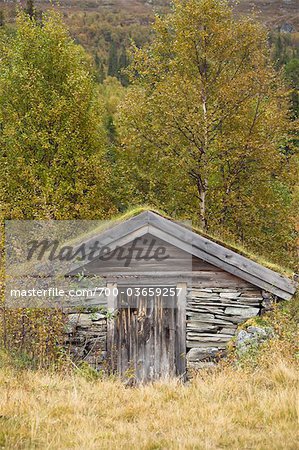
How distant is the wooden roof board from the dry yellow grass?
268 centimetres

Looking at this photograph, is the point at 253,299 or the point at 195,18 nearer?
the point at 253,299

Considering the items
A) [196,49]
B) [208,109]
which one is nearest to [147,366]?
[208,109]

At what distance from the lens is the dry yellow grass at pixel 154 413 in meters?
4.46

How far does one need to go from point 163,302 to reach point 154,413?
4.57m

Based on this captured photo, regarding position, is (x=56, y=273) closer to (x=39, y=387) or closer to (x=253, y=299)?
(x=39, y=387)

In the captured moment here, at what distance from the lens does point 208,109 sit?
635 inches

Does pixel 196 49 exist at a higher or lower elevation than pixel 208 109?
higher

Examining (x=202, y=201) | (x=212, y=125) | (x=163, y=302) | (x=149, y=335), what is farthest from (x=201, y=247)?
(x=212, y=125)

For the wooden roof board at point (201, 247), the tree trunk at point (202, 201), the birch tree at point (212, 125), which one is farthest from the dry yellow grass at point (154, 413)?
the birch tree at point (212, 125)

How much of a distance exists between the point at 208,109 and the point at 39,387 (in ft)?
37.7

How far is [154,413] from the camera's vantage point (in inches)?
210

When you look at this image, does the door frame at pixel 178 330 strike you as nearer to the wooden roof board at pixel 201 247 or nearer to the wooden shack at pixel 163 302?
the wooden shack at pixel 163 302

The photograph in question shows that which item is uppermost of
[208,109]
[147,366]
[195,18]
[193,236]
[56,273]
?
[195,18]

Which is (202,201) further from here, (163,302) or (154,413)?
(154,413)
